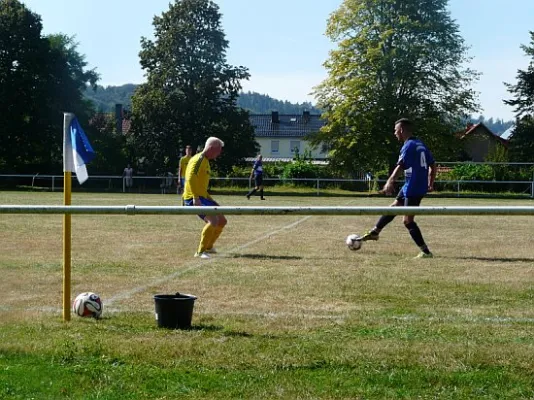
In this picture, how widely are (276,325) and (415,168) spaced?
6.28 m

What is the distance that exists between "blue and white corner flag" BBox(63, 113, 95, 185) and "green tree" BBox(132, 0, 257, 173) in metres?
49.3

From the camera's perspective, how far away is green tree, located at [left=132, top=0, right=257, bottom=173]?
57344 millimetres

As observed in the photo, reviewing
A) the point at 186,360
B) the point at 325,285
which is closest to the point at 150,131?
the point at 325,285

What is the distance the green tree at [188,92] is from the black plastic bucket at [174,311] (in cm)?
4972

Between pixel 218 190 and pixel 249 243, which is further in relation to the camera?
pixel 218 190

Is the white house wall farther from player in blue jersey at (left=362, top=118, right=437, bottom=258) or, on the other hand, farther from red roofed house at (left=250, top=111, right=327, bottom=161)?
player in blue jersey at (left=362, top=118, right=437, bottom=258)

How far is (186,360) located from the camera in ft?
18.4

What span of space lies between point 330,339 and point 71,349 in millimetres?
1944

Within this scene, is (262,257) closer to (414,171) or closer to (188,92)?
(414,171)

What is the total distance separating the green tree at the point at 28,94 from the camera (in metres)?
56.6

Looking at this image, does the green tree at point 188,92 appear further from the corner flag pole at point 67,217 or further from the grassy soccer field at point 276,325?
the corner flag pole at point 67,217

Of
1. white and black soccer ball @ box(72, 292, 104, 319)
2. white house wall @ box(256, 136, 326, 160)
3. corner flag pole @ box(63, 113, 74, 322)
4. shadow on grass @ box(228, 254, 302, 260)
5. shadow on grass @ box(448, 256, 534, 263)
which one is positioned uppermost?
white house wall @ box(256, 136, 326, 160)

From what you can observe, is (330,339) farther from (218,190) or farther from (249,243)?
(218,190)

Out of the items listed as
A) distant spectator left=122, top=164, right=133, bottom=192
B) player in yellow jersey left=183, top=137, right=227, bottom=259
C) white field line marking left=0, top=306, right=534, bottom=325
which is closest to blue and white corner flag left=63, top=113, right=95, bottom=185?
white field line marking left=0, top=306, right=534, bottom=325
